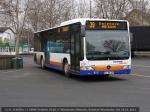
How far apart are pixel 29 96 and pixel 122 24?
7.49 meters

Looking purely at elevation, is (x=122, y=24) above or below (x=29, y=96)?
above

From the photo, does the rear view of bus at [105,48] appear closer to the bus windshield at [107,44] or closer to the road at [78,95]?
the bus windshield at [107,44]

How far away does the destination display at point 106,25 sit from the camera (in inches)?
745

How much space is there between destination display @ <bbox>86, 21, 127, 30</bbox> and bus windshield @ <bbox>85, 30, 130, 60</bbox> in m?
0.15

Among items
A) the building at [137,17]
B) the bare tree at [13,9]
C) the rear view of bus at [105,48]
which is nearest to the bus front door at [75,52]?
the rear view of bus at [105,48]

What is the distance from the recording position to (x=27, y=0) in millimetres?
57125

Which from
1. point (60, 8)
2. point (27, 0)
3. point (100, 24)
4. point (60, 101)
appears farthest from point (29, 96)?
point (60, 8)

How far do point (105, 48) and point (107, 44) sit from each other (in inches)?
8.7

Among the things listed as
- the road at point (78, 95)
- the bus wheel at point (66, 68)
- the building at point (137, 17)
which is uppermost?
the building at point (137, 17)

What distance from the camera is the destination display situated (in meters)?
18.9

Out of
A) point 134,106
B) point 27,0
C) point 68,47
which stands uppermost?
point 27,0

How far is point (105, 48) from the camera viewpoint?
18.8m

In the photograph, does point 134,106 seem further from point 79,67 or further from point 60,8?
point 60,8

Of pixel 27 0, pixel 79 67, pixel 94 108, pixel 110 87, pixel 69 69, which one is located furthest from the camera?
pixel 27 0
